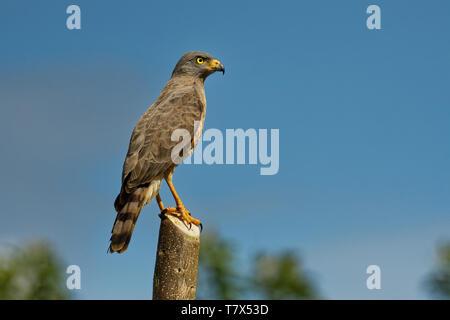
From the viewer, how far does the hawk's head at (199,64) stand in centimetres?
1051

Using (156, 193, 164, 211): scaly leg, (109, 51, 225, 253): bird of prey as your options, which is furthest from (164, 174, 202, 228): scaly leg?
(156, 193, 164, 211): scaly leg

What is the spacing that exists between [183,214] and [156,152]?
3.90ft

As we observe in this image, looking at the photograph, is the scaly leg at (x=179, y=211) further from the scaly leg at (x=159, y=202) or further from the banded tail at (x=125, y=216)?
the banded tail at (x=125, y=216)

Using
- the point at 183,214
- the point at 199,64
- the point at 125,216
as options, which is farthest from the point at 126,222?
the point at 199,64

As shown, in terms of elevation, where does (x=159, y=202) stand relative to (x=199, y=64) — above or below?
below

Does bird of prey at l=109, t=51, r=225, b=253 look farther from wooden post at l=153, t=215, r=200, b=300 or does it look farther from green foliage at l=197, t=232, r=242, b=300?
green foliage at l=197, t=232, r=242, b=300

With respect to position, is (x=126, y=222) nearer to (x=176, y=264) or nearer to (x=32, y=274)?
(x=176, y=264)

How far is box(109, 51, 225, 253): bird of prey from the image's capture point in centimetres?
794

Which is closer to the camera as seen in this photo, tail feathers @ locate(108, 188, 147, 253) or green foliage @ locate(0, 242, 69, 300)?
tail feathers @ locate(108, 188, 147, 253)

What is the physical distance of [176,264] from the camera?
7695 mm
